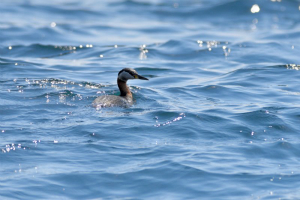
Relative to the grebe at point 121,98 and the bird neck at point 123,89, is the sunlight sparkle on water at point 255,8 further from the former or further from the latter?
the bird neck at point 123,89

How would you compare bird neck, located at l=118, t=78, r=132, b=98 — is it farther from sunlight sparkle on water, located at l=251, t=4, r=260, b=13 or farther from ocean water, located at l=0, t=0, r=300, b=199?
sunlight sparkle on water, located at l=251, t=4, r=260, b=13

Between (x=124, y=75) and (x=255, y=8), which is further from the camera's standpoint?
(x=255, y=8)

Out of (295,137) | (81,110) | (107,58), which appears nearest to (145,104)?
(81,110)

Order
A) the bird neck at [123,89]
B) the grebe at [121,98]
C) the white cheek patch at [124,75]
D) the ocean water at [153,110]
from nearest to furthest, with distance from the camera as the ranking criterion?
the ocean water at [153,110], the grebe at [121,98], the bird neck at [123,89], the white cheek patch at [124,75]

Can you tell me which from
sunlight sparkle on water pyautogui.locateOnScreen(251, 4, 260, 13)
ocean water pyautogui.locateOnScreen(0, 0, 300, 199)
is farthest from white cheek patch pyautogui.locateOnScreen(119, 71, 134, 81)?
sunlight sparkle on water pyautogui.locateOnScreen(251, 4, 260, 13)

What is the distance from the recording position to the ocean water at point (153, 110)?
27.6ft

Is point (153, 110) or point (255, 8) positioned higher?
point (255, 8)

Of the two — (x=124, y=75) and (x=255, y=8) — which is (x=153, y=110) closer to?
(x=124, y=75)

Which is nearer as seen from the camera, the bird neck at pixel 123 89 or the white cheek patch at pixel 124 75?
the bird neck at pixel 123 89

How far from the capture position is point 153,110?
11914 mm

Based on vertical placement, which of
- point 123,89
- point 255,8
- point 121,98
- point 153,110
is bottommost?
point 153,110

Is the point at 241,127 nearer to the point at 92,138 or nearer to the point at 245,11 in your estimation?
the point at 92,138

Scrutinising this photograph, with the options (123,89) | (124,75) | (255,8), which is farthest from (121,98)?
(255,8)

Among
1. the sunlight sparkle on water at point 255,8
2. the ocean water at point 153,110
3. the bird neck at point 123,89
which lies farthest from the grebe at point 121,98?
the sunlight sparkle on water at point 255,8
